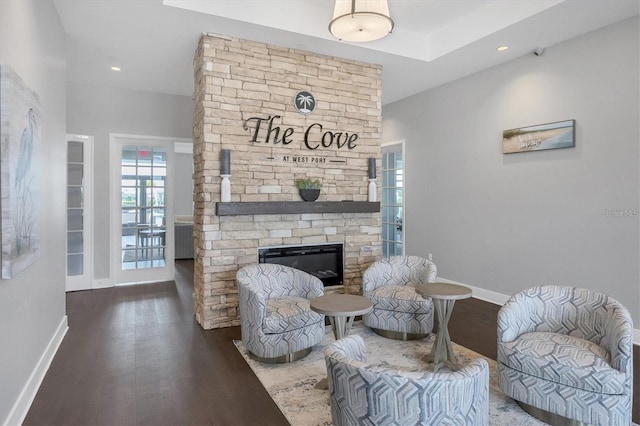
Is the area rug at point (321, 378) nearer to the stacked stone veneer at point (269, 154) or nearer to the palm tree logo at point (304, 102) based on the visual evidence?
the stacked stone veneer at point (269, 154)

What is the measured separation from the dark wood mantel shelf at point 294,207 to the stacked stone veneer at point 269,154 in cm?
15

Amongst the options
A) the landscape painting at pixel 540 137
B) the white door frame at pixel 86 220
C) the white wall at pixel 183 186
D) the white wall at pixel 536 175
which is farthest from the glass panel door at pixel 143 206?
the landscape painting at pixel 540 137

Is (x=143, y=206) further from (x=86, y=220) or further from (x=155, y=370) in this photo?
(x=155, y=370)

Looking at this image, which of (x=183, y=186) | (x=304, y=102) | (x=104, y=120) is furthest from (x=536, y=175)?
(x=183, y=186)

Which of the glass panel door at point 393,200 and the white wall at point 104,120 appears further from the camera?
the glass panel door at point 393,200

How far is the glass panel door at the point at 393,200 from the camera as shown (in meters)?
6.71

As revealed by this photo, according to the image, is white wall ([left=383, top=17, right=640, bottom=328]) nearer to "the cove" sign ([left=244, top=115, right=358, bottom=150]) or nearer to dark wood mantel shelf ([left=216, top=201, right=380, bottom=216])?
dark wood mantel shelf ([left=216, top=201, right=380, bottom=216])

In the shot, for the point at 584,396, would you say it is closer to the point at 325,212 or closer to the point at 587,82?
the point at 325,212

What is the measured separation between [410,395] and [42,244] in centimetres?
284

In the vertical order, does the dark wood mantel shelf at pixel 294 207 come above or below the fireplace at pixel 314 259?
above

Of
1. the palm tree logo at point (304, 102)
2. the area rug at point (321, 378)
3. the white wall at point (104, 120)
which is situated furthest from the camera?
the white wall at point (104, 120)

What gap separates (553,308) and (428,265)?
4.31 ft

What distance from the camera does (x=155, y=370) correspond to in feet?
10.0

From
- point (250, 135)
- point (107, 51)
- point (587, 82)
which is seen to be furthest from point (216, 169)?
point (587, 82)
